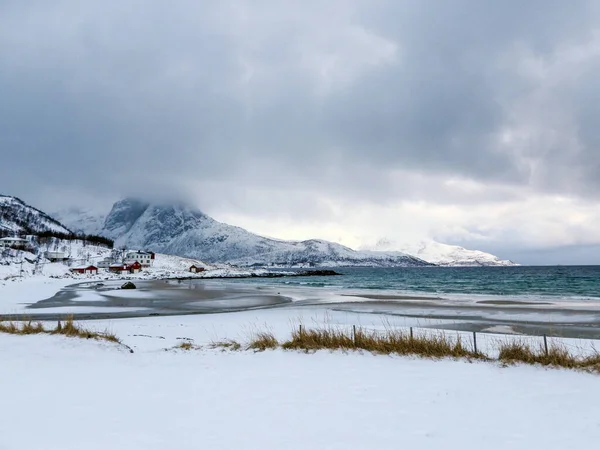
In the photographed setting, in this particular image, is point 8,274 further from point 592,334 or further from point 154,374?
point 592,334

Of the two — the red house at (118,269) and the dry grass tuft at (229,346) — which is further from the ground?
the red house at (118,269)

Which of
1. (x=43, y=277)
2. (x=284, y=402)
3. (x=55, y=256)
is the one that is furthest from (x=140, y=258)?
(x=284, y=402)

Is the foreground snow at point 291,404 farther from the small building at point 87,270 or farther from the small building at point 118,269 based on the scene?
the small building at point 118,269

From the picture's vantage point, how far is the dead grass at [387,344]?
11.0 m

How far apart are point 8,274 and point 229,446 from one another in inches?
2949

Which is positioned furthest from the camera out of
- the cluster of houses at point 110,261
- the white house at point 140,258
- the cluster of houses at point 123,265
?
the white house at point 140,258

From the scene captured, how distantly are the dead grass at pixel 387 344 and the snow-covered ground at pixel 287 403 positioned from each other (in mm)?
597

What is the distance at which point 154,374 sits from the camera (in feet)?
31.9

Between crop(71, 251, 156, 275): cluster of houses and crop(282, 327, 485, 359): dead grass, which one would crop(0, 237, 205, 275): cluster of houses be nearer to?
crop(71, 251, 156, 275): cluster of houses

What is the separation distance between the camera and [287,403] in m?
7.55

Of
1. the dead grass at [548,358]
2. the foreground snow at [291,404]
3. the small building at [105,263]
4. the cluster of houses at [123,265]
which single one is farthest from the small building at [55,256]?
the dead grass at [548,358]

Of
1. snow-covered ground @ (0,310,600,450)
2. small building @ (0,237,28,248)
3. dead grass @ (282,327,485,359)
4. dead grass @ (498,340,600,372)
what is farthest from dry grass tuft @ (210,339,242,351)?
small building @ (0,237,28,248)

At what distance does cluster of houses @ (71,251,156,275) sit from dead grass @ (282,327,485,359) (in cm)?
9922

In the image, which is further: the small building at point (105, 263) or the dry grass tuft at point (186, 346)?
the small building at point (105, 263)
